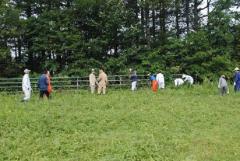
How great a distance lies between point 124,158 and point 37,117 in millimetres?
6483

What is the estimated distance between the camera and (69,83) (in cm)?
3994

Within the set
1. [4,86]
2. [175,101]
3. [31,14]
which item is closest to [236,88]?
[175,101]

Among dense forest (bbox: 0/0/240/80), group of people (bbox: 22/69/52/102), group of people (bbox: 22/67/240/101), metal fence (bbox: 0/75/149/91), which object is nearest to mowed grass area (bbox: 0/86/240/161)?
group of people (bbox: 22/69/52/102)

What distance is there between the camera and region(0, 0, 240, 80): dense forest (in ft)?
154

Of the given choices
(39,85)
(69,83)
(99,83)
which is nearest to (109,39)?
(69,83)

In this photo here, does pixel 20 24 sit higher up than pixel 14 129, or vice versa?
pixel 20 24

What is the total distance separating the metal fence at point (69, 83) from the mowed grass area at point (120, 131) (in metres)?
13.3

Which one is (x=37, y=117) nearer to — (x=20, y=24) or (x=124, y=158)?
(x=124, y=158)

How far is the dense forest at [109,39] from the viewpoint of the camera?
154ft

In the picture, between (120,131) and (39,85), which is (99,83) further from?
(120,131)

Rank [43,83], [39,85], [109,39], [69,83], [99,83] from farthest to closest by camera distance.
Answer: [109,39] → [69,83] → [99,83] → [39,85] → [43,83]

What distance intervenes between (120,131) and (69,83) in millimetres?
22352

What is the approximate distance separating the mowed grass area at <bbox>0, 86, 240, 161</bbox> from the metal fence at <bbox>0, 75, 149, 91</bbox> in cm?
1332

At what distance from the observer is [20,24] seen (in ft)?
154
